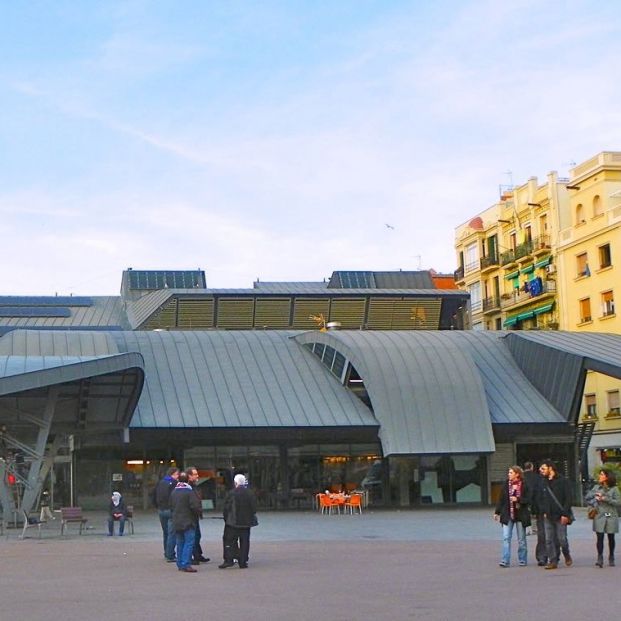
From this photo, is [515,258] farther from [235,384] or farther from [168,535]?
[168,535]

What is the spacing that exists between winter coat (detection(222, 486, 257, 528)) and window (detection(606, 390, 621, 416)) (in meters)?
40.8

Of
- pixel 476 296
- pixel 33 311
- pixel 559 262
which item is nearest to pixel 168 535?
pixel 33 311

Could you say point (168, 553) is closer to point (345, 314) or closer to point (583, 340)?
point (583, 340)

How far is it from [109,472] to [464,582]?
88.2 feet

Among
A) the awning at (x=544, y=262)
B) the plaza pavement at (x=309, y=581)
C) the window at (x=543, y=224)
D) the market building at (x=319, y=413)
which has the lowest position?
the plaza pavement at (x=309, y=581)

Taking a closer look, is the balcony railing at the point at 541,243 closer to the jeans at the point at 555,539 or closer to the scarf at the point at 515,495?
the scarf at the point at 515,495

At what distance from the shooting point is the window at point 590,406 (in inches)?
2329

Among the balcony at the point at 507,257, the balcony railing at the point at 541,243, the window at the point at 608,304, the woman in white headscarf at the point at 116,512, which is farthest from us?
the balcony at the point at 507,257

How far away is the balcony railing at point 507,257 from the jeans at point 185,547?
53.3m

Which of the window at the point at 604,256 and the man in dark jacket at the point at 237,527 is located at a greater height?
the window at the point at 604,256

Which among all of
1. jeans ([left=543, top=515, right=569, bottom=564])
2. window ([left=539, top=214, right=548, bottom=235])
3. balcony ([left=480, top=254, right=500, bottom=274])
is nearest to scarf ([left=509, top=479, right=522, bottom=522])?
jeans ([left=543, top=515, right=569, bottom=564])

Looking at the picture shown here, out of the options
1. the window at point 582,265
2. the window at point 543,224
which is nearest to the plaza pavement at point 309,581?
the window at point 582,265

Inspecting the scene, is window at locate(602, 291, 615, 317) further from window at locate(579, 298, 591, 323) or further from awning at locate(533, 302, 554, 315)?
awning at locate(533, 302, 554, 315)

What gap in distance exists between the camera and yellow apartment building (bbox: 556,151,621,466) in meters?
57.0
